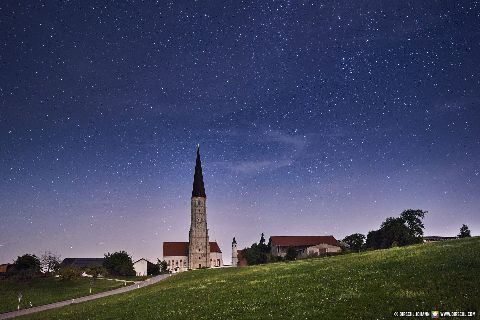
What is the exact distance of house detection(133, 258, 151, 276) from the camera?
417 feet

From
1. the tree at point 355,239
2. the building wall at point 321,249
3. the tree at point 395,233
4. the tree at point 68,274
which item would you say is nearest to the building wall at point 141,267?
the tree at point 68,274

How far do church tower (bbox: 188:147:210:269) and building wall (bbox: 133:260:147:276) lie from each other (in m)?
16.6

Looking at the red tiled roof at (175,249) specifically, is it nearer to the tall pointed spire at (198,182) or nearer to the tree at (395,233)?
the tall pointed spire at (198,182)

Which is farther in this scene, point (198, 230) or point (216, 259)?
point (216, 259)

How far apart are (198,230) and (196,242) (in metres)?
4.72

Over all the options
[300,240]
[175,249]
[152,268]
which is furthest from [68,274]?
[175,249]

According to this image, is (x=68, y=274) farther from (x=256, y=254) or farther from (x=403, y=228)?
(x=403, y=228)

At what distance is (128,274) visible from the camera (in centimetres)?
10838

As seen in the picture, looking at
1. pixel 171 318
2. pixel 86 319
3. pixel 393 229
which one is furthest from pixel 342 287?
pixel 393 229

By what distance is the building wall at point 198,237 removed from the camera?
438ft

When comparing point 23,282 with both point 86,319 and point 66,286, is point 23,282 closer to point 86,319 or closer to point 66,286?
point 66,286

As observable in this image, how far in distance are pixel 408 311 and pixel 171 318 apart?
1060cm

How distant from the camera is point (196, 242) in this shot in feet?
444

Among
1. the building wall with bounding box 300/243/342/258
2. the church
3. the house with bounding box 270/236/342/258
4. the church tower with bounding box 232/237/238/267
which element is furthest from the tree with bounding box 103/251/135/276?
the building wall with bounding box 300/243/342/258
